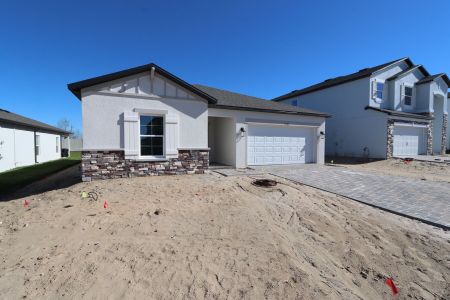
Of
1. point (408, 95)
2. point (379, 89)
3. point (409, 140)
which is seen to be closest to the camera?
point (379, 89)

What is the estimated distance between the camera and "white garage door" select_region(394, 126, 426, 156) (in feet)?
57.8

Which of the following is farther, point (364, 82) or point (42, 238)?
point (364, 82)

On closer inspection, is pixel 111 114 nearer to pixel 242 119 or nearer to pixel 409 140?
pixel 242 119

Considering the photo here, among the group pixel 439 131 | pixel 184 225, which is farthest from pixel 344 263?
pixel 439 131

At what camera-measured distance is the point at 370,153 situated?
17391 mm

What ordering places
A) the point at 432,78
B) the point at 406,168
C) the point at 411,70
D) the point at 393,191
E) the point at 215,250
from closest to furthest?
the point at 215,250 → the point at 393,191 → the point at 406,168 → the point at 411,70 → the point at 432,78

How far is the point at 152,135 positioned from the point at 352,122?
16.2 m

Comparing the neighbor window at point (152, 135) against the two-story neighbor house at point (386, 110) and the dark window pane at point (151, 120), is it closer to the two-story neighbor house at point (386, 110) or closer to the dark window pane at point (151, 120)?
the dark window pane at point (151, 120)

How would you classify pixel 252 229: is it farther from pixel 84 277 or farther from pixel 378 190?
pixel 378 190

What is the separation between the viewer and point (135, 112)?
894cm

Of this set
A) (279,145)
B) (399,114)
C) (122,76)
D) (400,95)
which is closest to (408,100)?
(400,95)

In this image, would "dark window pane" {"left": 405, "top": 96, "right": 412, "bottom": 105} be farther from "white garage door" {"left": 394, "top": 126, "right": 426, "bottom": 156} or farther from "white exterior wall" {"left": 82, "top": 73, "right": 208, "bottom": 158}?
"white exterior wall" {"left": 82, "top": 73, "right": 208, "bottom": 158}

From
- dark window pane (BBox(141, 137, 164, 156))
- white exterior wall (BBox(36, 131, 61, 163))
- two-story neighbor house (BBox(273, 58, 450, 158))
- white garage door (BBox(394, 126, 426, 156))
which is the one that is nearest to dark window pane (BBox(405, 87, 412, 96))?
two-story neighbor house (BBox(273, 58, 450, 158))

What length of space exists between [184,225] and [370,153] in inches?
685
